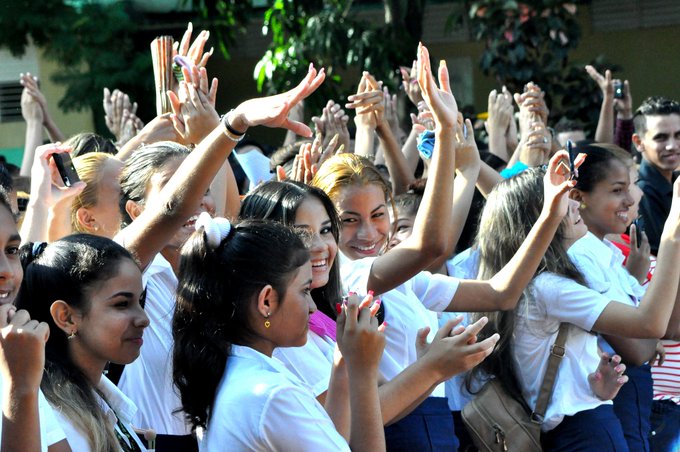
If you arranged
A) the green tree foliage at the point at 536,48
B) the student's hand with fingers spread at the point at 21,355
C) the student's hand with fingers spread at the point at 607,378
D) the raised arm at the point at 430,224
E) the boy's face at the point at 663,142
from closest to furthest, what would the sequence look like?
1. the student's hand with fingers spread at the point at 21,355
2. the raised arm at the point at 430,224
3. the student's hand with fingers spread at the point at 607,378
4. the boy's face at the point at 663,142
5. the green tree foliage at the point at 536,48

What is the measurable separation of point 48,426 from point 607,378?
2027 mm

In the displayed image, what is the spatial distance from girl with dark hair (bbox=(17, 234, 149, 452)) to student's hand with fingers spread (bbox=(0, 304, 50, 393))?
0.39 metres

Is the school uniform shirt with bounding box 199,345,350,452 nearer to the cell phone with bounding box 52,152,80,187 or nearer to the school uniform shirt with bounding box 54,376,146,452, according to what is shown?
the school uniform shirt with bounding box 54,376,146,452

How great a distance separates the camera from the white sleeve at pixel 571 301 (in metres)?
3.56

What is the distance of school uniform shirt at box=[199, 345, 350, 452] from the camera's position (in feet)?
7.08

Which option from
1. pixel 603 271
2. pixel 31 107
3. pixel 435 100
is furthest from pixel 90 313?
pixel 31 107

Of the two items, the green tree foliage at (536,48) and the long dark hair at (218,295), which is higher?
the green tree foliage at (536,48)

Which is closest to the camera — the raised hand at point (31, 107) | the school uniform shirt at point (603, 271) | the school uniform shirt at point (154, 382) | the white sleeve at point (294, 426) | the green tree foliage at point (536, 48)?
the white sleeve at point (294, 426)

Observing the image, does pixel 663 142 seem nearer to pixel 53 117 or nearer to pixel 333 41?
pixel 333 41

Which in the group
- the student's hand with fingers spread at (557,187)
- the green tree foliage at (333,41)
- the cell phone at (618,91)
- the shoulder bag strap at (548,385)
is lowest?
the shoulder bag strap at (548,385)

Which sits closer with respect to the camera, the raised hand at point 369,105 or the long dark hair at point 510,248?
the long dark hair at point 510,248

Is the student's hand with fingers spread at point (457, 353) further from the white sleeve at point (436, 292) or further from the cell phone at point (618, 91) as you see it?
the cell phone at point (618, 91)

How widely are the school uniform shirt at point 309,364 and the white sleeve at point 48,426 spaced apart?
68 centimetres

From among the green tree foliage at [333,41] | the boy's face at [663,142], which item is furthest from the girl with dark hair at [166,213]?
the green tree foliage at [333,41]
